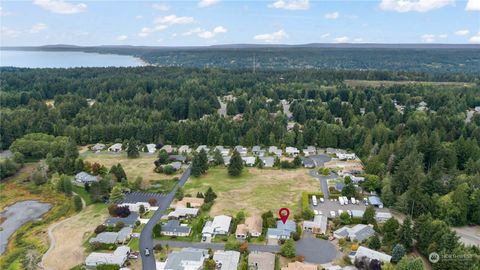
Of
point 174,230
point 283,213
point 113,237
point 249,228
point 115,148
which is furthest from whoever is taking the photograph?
point 115,148

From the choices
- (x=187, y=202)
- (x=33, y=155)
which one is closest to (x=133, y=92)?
(x=33, y=155)

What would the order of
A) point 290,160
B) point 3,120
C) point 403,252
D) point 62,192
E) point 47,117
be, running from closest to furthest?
point 403,252 < point 62,192 < point 290,160 < point 3,120 < point 47,117

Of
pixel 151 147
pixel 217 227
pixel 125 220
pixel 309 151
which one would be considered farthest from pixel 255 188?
pixel 151 147

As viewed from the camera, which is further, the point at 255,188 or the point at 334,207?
the point at 255,188

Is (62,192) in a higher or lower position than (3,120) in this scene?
lower

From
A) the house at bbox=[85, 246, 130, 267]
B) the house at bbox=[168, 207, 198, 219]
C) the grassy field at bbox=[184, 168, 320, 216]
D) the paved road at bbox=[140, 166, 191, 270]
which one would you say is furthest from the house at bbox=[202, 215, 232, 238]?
the house at bbox=[85, 246, 130, 267]

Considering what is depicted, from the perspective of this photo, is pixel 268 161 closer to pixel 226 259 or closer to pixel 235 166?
pixel 235 166

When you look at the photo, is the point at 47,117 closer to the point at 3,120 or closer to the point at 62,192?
the point at 3,120
